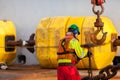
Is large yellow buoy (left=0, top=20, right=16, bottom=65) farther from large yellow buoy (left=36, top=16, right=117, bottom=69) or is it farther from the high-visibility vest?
the high-visibility vest

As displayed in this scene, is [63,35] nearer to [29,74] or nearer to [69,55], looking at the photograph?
[29,74]

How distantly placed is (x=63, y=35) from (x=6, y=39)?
2.05 m

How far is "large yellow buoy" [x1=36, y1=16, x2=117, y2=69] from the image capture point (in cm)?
1001

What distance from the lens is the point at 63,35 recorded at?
10258 mm

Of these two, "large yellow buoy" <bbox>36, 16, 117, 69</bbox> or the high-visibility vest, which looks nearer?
the high-visibility vest

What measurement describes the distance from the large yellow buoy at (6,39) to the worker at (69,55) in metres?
5.34

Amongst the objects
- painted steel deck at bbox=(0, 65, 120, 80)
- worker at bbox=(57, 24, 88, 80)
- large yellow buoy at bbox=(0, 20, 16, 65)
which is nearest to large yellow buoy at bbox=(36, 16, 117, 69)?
painted steel deck at bbox=(0, 65, 120, 80)

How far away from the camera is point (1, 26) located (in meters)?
11.3

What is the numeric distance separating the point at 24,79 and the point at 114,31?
311cm

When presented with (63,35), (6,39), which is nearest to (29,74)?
(63,35)

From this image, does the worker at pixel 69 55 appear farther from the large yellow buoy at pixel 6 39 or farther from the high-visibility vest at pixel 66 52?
the large yellow buoy at pixel 6 39

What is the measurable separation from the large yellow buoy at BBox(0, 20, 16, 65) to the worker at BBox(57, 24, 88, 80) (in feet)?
17.5

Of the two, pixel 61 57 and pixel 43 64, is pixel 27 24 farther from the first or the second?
pixel 61 57

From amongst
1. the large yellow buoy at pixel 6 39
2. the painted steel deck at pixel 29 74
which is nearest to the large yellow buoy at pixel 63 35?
the painted steel deck at pixel 29 74
